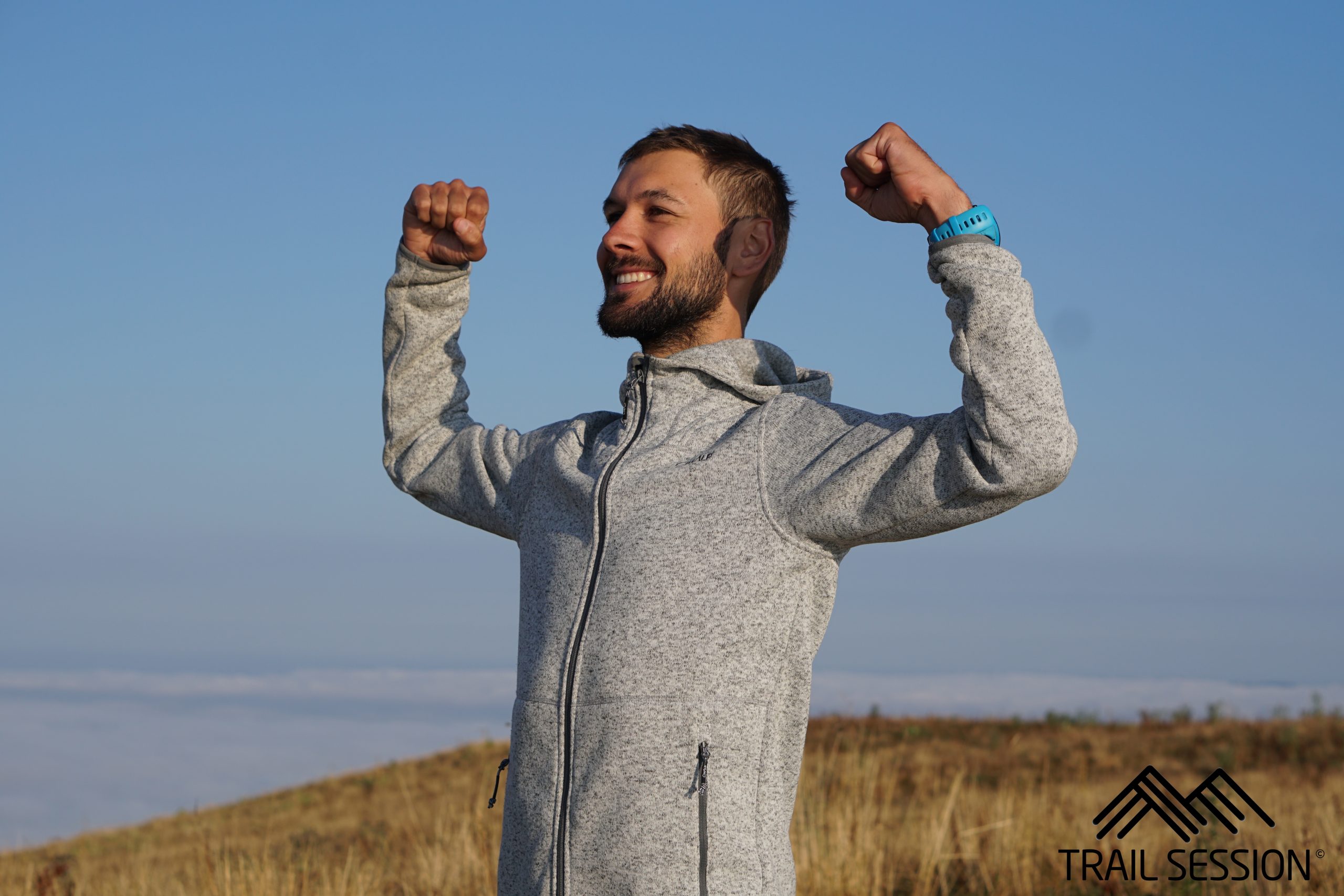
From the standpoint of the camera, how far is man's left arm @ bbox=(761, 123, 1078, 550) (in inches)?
82.0

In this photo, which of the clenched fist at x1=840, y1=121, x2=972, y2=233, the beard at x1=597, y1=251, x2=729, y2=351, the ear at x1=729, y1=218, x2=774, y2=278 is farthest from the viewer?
the ear at x1=729, y1=218, x2=774, y2=278

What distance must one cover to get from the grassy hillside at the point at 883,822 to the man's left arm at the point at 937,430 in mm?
1321

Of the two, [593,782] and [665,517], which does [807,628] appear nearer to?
[665,517]

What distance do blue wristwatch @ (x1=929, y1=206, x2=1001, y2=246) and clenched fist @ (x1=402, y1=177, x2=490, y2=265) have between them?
1.42 meters

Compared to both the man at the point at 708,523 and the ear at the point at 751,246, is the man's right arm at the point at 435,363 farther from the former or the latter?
the ear at the point at 751,246

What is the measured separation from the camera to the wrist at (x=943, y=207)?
2295 millimetres

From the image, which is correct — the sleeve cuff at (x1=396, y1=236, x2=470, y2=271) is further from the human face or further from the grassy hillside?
the grassy hillside

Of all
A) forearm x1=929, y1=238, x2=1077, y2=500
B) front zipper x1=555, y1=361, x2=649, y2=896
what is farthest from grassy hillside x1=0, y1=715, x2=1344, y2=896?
forearm x1=929, y1=238, x2=1077, y2=500

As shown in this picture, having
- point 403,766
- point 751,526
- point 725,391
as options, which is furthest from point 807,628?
point 403,766

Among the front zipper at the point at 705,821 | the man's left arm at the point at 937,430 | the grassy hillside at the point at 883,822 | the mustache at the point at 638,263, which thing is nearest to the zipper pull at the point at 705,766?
the front zipper at the point at 705,821

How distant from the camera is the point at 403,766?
1215 cm

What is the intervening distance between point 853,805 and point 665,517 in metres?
4.12

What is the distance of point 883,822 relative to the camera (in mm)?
6047

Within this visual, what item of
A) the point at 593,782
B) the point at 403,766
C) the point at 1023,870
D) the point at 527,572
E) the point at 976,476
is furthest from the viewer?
the point at 403,766
